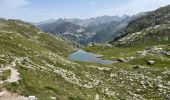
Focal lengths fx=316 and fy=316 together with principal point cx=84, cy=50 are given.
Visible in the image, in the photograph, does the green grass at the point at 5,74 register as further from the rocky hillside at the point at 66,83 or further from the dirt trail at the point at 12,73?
the dirt trail at the point at 12,73

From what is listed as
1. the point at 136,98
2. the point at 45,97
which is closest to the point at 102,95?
the point at 136,98

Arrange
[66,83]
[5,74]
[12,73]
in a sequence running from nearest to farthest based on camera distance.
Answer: [5,74] → [12,73] → [66,83]

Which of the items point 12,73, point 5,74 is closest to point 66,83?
point 12,73

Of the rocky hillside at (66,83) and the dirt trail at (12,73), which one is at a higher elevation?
the dirt trail at (12,73)

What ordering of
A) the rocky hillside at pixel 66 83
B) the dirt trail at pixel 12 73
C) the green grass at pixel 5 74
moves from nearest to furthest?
1. the rocky hillside at pixel 66 83
2. the dirt trail at pixel 12 73
3. the green grass at pixel 5 74

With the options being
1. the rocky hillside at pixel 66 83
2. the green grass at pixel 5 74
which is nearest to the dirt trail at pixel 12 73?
the rocky hillside at pixel 66 83

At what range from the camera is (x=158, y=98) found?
61.2 metres

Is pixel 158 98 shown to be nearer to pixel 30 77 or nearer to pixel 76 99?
pixel 76 99

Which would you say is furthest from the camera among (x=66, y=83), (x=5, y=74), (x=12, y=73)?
(x=66, y=83)

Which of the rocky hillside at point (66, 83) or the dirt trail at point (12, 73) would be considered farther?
the dirt trail at point (12, 73)

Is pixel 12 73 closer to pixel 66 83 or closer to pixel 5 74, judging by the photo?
pixel 5 74

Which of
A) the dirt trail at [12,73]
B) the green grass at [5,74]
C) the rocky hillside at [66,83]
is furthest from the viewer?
the green grass at [5,74]

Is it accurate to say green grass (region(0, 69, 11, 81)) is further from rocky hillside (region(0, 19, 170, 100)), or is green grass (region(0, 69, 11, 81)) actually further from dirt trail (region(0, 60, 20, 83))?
dirt trail (region(0, 60, 20, 83))

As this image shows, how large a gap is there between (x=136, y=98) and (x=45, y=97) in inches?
956
